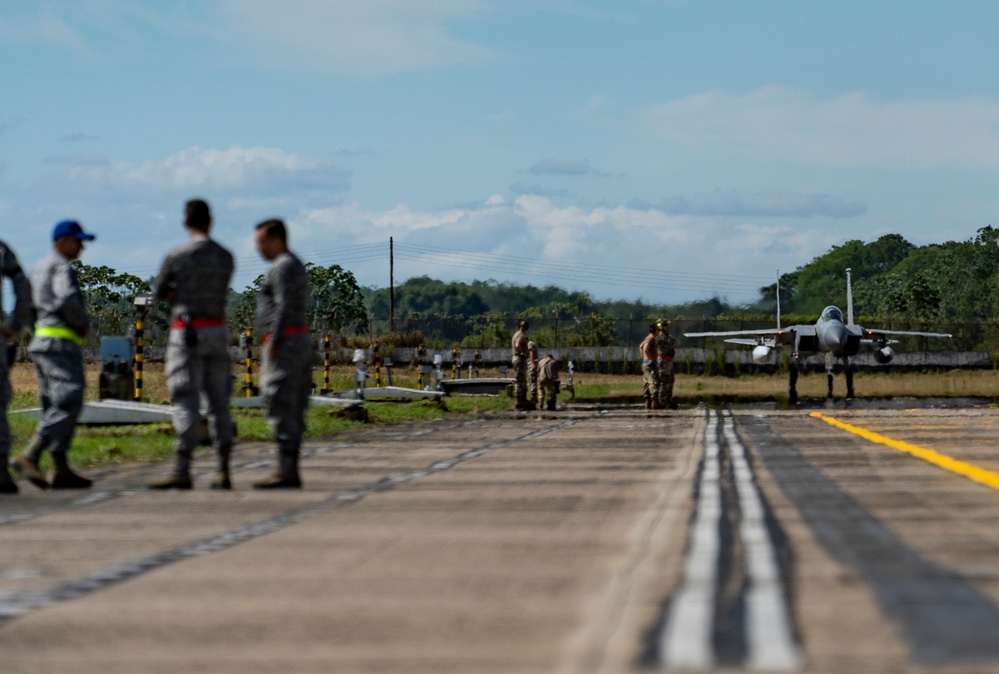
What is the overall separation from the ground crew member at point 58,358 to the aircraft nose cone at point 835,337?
39447mm

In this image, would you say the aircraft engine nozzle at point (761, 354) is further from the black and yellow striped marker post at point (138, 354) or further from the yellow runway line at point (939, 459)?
the black and yellow striped marker post at point (138, 354)

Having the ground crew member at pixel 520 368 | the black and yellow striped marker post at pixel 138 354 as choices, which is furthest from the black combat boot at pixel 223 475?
the ground crew member at pixel 520 368

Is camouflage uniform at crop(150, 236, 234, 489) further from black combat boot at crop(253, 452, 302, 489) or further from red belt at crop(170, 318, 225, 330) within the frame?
black combat boot at crop(253, 452, 302, 489)

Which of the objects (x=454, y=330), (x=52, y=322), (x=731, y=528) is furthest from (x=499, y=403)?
(x=454, y=330)

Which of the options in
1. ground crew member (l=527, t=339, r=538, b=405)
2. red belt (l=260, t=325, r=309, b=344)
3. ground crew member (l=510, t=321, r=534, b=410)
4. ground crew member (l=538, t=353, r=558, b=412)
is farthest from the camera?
ground crew member (l=538, t=353, r=558, b=412)

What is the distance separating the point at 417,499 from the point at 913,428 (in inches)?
530

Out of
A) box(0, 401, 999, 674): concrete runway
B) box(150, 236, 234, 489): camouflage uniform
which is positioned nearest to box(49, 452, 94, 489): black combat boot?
box(0, 401, 999, 674): concrete runway

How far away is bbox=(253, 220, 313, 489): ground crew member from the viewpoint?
12617 millimetres

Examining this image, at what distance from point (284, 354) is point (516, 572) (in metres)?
5.53

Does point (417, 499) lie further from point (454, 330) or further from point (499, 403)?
point (454, 330)

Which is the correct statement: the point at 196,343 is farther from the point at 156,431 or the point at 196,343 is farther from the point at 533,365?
the point at 533,365

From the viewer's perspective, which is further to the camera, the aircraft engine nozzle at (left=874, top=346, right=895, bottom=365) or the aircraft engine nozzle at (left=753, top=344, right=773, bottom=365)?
the aircraft engine nozzle at (left=874, top=346, right=895, bottom=365)

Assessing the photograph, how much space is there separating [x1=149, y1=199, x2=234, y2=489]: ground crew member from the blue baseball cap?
0.86 meters

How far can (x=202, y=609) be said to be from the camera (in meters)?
6.56
